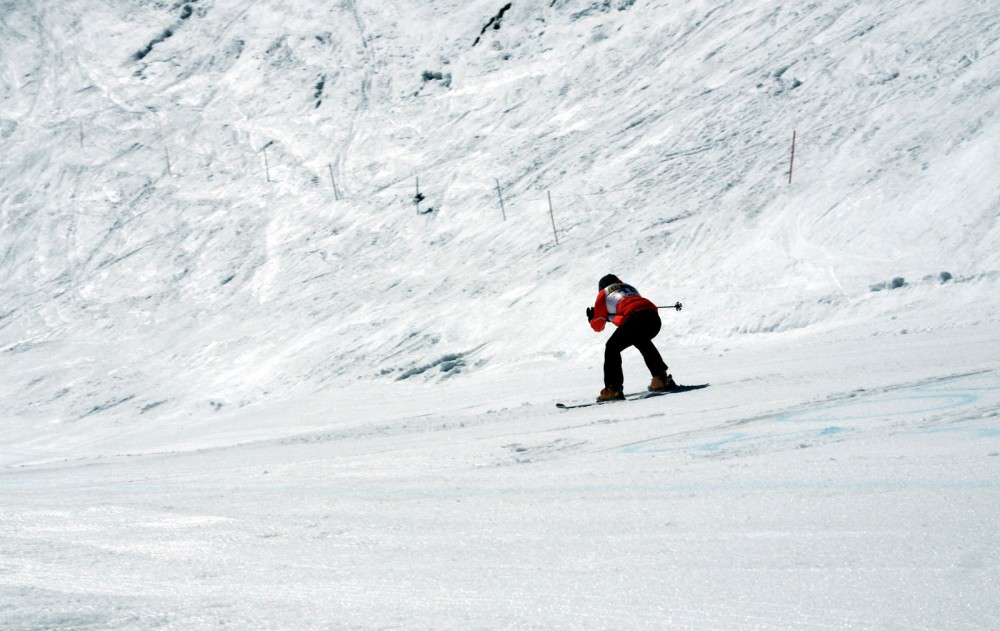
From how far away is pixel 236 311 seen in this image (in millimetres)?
18594

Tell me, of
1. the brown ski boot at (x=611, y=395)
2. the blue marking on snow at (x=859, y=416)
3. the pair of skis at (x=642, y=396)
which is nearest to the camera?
the blue marking on snow at (x=859, y=416)

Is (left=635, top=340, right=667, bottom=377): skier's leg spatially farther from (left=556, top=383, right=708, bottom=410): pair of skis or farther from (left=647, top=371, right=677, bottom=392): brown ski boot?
(left=556, top=383, right=708, bottom=410): pair of skis

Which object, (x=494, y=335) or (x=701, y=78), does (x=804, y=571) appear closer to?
(x=494, y=335)

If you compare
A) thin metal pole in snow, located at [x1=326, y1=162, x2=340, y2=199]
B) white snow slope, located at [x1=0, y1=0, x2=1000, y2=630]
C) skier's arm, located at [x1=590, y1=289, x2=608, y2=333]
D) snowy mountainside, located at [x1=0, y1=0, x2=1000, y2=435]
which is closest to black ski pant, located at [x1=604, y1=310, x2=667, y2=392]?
skier's arm, located at [x1=590, y1=289, x2=608, y2=333]

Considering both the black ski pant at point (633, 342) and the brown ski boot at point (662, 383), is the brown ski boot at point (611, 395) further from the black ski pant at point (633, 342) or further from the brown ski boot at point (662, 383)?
the brown ski boot at point (662, 383)

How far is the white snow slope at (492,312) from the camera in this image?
3447 mm

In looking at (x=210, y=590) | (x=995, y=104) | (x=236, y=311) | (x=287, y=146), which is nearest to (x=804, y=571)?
(x=210, y=590)

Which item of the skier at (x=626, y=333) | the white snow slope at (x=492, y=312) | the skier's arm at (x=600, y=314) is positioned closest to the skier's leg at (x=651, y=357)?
the skier at (x=626, y=333)

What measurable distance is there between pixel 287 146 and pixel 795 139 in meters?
14.2

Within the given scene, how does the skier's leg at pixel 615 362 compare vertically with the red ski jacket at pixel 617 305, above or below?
below

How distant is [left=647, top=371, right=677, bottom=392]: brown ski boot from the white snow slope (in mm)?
568

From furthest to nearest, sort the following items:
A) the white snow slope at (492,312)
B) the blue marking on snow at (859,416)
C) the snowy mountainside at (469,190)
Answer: the snowy mountainside at (469,190) → the blue marking on snow at (859,416) → the white snow slope at (492,312)

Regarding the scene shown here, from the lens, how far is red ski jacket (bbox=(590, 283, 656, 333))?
9.03m

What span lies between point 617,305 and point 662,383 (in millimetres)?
901
